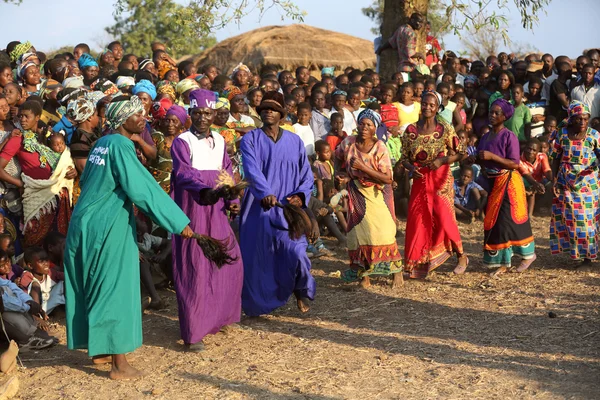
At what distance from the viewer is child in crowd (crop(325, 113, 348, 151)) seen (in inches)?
452

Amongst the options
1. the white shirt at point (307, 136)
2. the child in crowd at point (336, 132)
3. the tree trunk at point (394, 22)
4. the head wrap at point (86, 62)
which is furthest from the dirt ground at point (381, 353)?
the tree trunk at point (394, 22)

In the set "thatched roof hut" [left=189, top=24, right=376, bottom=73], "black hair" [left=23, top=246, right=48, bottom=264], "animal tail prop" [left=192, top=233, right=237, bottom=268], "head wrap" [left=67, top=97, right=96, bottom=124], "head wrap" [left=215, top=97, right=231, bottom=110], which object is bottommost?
"black hair" [left=23, top=246, right=48, bottom=264]

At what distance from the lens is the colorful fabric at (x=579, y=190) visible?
9.23 metres

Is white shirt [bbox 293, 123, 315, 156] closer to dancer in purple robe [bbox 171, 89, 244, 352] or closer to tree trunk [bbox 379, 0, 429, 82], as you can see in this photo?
tree trunk [bbox 379, 0, 429, 82]

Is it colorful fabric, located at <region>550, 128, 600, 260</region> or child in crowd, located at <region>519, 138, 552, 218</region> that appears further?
child in crowd, located at <region>519, 138, 552, 218</region>

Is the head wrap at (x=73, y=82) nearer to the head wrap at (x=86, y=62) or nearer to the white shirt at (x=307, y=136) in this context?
the head wrap at (x=86, y=62)

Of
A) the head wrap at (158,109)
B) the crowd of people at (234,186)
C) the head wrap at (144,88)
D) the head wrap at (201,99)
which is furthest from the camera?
the head wrap at (144,88)

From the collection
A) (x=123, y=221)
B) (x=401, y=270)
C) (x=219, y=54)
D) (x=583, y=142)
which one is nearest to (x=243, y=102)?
(x=401, y=270)

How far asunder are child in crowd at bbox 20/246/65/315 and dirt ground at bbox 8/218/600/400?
0.22 m

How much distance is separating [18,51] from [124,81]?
2.02 metres

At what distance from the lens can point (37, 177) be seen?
26.9ft

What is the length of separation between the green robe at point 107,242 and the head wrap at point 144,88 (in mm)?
4676

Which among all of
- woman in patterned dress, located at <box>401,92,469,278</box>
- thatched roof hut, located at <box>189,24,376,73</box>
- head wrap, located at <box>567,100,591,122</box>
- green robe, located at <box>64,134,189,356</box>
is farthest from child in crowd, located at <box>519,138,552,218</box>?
green robe, located at <box>64,134,189,356</box>

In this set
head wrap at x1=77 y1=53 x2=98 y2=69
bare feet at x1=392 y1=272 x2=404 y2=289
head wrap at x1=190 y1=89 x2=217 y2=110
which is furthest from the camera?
head wrap at x1=77 y1=53 x2=98 y2=69
